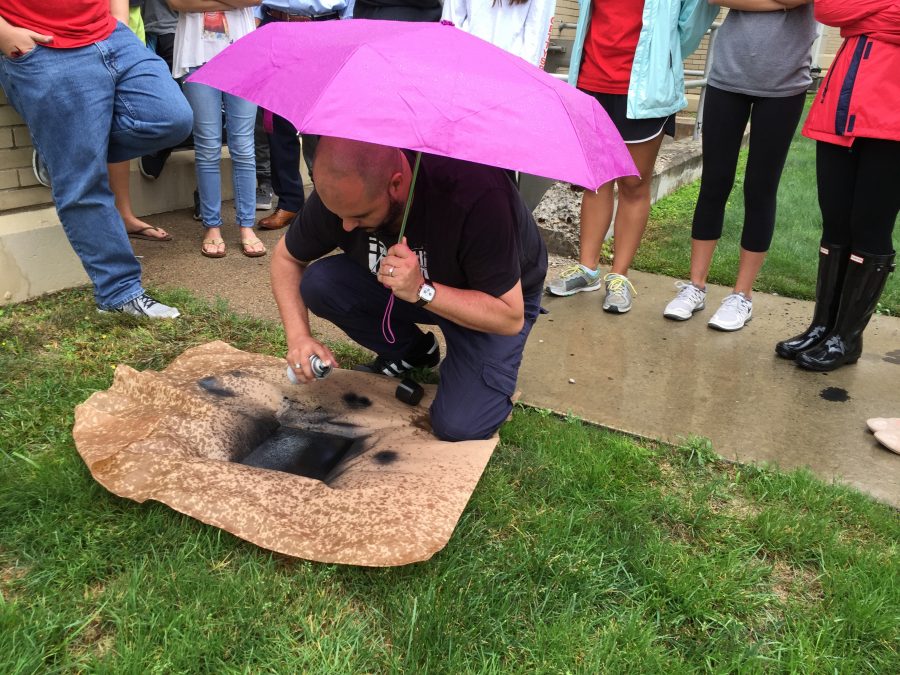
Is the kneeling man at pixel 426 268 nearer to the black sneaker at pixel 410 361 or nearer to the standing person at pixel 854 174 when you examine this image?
the black sneaker at pixel 410 361

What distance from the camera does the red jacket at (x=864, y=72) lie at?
2.94 m

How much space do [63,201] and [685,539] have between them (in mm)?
2850

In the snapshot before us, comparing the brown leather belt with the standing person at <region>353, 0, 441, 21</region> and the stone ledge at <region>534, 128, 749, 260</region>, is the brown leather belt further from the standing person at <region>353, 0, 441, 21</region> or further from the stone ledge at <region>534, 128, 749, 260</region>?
the stone ledge at <region>534, 128, 749, 260</region>

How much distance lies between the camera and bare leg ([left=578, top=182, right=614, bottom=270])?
4.13 meters

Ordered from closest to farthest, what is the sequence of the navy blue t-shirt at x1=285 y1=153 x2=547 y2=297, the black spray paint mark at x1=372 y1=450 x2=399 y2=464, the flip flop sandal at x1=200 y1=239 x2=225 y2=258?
the navy blue t-shirt at x1=285 y1=153 x2=547 y2=297
the black spray paint mark at x1=372 y1=450 x2=399 y2=464
the flip flop sandal at x1=200 y1=239 x2=225 y2=258

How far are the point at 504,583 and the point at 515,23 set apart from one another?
289 centimetres

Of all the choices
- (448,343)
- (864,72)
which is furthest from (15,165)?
(864,72)

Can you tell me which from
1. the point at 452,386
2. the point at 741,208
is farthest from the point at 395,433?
the point at 741,208

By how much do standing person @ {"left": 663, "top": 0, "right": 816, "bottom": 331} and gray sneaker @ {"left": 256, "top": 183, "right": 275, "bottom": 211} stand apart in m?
2.95

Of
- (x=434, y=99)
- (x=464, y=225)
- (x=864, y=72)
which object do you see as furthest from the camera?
(x=864, y=72)

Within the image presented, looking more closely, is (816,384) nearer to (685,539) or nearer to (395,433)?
(685,539)

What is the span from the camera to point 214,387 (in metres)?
2.70

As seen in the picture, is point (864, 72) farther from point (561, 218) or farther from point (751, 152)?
point (561, 218)

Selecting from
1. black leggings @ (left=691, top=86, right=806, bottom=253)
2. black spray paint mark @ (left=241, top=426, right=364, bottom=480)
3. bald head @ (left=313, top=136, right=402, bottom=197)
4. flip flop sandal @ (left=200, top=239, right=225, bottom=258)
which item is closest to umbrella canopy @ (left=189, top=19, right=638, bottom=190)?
bald head @ (left=313, top=136, right=402, bottom=197)
